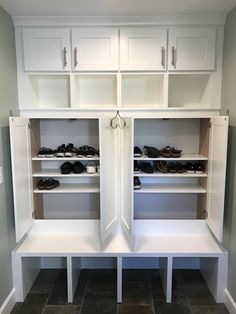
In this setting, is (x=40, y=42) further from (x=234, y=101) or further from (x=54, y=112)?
(x=234, y=101)

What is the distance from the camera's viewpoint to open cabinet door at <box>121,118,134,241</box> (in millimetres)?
2260

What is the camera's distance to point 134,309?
7.57 ft

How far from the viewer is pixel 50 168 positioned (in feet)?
9.45

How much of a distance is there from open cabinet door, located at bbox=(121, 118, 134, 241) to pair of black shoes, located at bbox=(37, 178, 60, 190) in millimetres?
707

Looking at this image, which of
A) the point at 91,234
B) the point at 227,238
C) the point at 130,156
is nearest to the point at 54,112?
the point at 130,156

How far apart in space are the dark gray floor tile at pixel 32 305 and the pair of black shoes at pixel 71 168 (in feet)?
3.90

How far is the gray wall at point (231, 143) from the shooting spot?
220 cm

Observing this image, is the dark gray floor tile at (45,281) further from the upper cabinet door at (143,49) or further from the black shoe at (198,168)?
the upper cabinet door at (143,49)

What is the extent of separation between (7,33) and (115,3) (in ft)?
3.14

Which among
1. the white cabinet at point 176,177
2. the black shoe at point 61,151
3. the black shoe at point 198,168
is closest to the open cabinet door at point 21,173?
the black shoe at point 61,151

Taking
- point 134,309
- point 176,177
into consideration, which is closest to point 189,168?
point 176,177

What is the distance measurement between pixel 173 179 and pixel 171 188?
0.21 metres

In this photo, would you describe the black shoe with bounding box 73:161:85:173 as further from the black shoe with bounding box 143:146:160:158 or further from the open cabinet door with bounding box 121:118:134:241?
the black shoe with bounding box 143:146:160:158

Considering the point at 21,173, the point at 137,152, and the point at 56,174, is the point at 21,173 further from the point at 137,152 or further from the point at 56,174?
the point at 137,152
